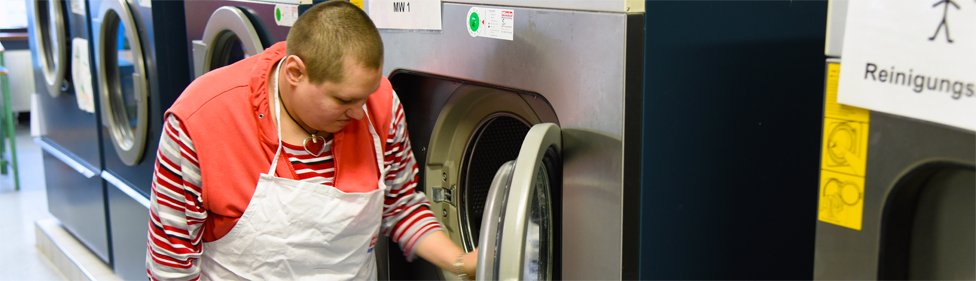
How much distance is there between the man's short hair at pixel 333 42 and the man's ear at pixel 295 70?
10 millimetres

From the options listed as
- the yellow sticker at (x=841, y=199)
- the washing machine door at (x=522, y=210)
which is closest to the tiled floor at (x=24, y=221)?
the washing machine door at (x=522, y=210)

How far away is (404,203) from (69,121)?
261cm

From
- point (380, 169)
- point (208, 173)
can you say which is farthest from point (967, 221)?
point (208, 173)

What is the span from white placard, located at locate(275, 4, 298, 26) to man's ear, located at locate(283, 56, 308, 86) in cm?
64

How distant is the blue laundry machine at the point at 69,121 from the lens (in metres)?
3.77

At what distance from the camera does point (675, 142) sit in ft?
5.07

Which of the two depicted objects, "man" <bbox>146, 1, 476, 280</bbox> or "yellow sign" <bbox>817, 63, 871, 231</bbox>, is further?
"man" <bbox>146, 1, 476, 280</bbox>

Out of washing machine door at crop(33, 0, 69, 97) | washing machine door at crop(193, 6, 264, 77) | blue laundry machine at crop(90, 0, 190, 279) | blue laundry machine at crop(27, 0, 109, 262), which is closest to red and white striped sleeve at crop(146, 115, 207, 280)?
washing machine door at crop(193, 6, 264, 77)

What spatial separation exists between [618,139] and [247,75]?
0.70 m

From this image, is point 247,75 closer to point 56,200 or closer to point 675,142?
point 675,142

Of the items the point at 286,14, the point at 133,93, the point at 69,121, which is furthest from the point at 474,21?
the point at 69,121

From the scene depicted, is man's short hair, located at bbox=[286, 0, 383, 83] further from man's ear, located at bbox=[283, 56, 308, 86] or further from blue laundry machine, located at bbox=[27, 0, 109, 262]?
blue laundry machine, located at bbox=[27, 0, 109, 262]

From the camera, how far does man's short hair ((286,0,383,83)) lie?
1.58m

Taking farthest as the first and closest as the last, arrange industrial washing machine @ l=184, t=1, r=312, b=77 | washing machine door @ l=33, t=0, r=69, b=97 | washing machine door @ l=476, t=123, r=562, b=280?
washing machine door @ l=33, t=0, r=69, b=97, industrial washing machine @ l=184, t=1, r=312, b=77, washing machine door @ l=476, t=123, r=562, b=280
